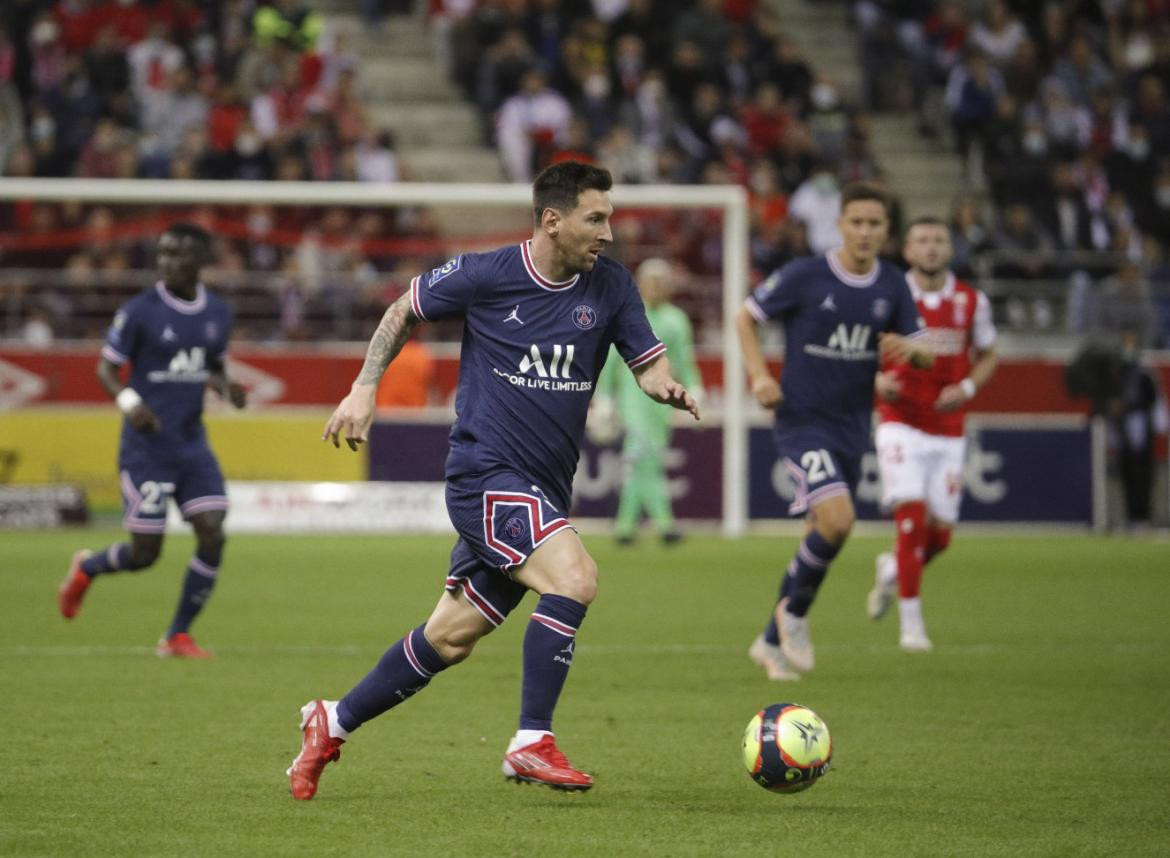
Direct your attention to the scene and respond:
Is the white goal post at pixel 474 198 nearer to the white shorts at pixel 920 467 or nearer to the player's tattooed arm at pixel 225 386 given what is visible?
the white shorts at pixel 920 467

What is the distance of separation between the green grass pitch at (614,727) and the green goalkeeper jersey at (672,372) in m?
2.66

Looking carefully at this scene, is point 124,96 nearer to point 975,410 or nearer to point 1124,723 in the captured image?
point 975,410

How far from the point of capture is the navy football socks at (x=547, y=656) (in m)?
6.63

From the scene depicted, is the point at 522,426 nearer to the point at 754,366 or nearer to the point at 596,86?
the point at 754,366

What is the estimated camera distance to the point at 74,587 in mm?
11789

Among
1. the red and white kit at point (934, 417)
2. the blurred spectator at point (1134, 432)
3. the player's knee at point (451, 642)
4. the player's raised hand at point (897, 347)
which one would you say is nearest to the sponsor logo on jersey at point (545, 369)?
the player's knee at point (451, 642)

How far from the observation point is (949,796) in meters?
6.98

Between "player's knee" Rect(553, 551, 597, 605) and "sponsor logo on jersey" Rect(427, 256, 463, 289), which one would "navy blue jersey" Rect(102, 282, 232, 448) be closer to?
"sponsor logo on jersey" Rect(427, 256, 463, 289)

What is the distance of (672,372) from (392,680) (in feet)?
36.9

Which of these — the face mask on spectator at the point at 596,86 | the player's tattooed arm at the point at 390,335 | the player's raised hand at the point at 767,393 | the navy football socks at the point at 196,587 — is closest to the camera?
the player's tattooed arm at the point at 390,335

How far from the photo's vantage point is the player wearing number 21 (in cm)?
1177

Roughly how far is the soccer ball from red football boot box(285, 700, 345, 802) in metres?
1.44

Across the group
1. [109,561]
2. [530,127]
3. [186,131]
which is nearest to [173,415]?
[109,561]

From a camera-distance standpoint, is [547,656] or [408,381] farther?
[408,381]
